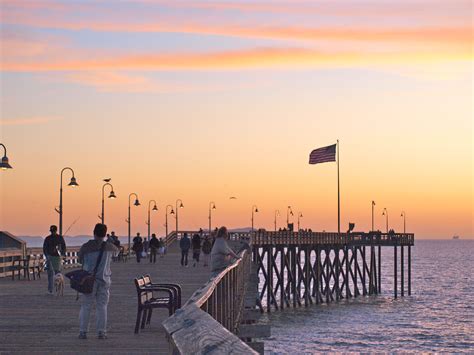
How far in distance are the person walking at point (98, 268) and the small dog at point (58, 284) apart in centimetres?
904

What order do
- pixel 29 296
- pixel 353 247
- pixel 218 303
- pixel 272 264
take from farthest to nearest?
pixel 353 247 → pixel 272 264 → pixel 29 296 → pixel 218 303

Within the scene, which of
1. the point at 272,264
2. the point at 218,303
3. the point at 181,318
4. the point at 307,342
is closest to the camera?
the point at 181,318

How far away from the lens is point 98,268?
14.5 meters

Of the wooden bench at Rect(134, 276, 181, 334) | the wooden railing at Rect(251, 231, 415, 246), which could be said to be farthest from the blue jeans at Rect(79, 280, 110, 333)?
the wooden railing at Rect(251, 231, 415, 246)

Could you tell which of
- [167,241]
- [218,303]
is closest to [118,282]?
[218,303]

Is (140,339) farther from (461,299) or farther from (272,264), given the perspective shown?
(461,299)

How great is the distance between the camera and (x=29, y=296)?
80.2 ft

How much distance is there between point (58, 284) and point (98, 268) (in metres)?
9.86

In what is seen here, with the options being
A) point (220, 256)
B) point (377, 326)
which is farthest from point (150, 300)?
point (377, 326)

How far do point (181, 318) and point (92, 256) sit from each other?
849 cm

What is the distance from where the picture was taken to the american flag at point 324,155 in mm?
70500

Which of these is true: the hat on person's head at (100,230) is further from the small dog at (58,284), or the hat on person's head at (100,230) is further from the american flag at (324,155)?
the american flag at (324,155)

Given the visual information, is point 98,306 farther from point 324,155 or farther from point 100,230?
point 324,155

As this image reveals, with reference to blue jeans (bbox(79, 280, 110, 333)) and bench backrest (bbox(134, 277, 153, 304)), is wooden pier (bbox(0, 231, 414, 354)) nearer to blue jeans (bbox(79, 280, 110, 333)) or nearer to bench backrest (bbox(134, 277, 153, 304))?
blue jeans (bbox(79, 280, 110, 333))
